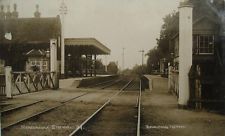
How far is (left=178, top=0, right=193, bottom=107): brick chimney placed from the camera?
11.2 metres

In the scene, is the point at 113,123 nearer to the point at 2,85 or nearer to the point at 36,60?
the point at 2,85

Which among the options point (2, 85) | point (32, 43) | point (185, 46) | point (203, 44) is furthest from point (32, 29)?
point (185, 46)

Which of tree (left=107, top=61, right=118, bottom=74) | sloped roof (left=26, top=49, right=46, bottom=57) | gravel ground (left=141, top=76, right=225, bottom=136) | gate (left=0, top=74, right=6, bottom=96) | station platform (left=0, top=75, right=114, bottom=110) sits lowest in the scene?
gravel ground (left=141, top=76, right=225, bottom=136)

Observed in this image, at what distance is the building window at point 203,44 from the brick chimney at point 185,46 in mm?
10257

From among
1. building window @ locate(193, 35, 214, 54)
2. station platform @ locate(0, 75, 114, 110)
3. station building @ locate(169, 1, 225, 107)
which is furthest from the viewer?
building window @ locate(193, 35, 214, 54)

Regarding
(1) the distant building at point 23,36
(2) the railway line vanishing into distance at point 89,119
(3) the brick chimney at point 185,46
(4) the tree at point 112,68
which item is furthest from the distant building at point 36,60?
(4) the tree at point 112,68

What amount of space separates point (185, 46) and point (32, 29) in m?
25.9

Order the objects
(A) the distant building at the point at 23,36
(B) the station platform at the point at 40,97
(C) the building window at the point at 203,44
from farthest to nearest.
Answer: (A) the distant building at the point at 23,36 < (C) the building window at the point at 203,44 < (B) the station platform at the point at 40,97

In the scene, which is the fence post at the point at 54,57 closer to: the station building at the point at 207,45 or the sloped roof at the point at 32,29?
the station building at the point at 207,45

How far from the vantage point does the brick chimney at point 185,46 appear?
11.2m

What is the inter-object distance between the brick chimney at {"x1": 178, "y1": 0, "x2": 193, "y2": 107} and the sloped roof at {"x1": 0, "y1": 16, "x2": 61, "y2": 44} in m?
21.7

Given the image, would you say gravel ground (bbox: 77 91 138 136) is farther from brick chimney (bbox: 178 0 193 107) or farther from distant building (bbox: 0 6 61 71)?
distant building (bbox: 0 6 61 71)

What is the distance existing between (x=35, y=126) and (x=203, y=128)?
3.57m

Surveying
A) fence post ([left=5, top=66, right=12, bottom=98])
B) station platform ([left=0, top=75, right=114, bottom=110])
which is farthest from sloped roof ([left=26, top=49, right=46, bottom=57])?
fence post ([left=5, top=66, right=12, bottom=98])
